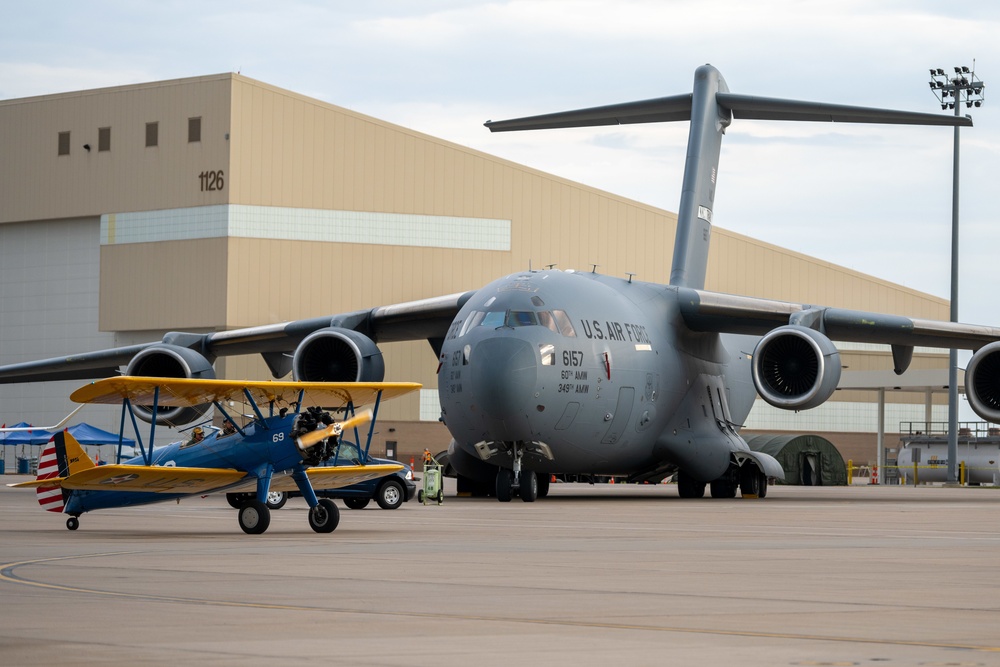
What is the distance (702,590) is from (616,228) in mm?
61121

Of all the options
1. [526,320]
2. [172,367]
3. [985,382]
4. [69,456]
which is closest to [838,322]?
[985,382]

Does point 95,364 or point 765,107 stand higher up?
point 765,107

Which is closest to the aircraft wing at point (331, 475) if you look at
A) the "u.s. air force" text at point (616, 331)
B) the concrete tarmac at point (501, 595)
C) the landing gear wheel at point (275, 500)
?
the concrete tarmac at point (501, 595)

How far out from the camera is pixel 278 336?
3086 centimetres

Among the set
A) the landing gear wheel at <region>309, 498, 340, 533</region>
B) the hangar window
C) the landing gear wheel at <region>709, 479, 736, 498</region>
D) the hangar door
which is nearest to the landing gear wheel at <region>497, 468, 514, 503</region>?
the landing gear wheel at <region>709, 479, 736, 498</region>

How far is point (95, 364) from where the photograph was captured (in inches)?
1210

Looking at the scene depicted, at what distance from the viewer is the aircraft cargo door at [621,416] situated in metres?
26.0

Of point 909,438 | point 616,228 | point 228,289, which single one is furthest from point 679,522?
point 616,228

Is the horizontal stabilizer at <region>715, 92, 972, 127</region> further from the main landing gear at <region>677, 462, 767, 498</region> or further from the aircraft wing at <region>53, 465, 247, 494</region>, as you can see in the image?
the aircraft wing at <region>53, 465, 247, 494</region>

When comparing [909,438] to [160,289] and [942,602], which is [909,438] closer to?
[160,289]

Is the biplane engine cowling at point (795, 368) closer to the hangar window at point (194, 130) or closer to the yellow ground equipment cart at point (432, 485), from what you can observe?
the yellow ground equipment cart at point (432, 485)

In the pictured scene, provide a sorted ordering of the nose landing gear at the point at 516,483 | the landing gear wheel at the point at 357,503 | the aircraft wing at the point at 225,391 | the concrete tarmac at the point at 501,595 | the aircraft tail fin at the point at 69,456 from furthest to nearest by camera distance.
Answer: the nose landing gear at the point at 516,483 < the landing gear wheel at the point at 357,503 < the aircraft tail fin at the point at 69,456 < the aircraft wing at the point at 225,391 < the concrete tarmac at the point at 501,595

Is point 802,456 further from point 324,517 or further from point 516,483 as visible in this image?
point 324,517

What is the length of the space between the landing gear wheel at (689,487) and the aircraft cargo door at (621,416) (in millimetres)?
3584
